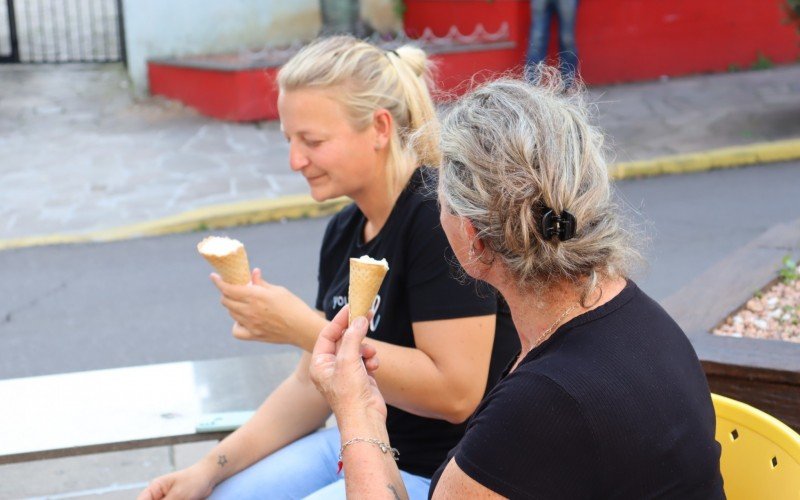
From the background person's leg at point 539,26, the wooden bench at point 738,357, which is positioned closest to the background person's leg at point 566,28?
the background person's leg at point 539,26

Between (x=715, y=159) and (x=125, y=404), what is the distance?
6389mm

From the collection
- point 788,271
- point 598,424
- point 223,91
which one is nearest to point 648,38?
point 223,91

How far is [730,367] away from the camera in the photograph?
2848 millimetres

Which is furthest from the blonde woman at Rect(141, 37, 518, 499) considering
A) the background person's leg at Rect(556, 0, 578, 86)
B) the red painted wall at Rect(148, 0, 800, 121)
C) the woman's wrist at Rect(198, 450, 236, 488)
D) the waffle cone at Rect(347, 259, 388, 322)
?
the red painted wall at Rect(148, 0, 800, 121)

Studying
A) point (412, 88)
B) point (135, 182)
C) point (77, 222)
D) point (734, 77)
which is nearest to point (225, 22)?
point (135, 182)

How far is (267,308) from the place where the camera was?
246 centimetres

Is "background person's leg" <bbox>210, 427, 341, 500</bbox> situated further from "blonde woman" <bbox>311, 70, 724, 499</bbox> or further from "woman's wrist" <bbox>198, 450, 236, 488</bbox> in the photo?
"blonde woman" <bbox>311, 70, 724, 499</bbox>

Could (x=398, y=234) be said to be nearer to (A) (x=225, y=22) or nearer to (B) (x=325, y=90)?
(B) (x=325, y=90)

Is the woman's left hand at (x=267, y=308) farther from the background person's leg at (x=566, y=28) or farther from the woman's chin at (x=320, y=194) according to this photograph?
the background person's leg at (x=566, y=28)

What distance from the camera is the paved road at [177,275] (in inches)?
213

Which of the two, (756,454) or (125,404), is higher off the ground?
(756,454)

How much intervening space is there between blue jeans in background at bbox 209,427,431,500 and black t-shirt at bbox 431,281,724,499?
1.01 meters

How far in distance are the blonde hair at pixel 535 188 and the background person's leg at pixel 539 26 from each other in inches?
330

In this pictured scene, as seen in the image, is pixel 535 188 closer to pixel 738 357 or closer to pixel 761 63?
pixel 738 357
